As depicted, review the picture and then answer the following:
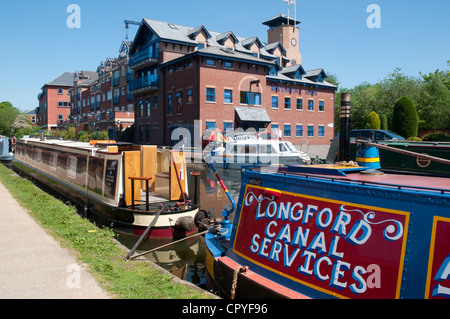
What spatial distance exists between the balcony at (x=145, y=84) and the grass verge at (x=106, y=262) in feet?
103

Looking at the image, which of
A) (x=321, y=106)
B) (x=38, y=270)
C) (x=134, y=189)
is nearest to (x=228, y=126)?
(x=321, y=106)

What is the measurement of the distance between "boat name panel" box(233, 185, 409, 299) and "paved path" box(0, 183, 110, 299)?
2.51 metres

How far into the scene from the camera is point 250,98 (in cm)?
3903

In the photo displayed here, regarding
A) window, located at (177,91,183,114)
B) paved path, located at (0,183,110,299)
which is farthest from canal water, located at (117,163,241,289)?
window, located at (177,91,183,114)

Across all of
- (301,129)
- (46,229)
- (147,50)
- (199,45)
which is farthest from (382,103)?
(46,229)

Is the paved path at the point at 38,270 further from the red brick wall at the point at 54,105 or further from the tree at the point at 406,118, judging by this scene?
the red brick wall at the point at 54,105

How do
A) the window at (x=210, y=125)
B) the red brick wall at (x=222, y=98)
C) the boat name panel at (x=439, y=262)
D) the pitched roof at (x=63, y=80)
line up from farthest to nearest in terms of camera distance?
1. the pitched roof at (x=63, y=80)
2. the window at (x=210, y=125)
3. the red brick wall at (x=222, y=98)
4. the boat name panel at (x=439, y=262)

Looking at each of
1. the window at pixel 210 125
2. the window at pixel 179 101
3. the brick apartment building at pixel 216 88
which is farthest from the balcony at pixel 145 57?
the window at pixel 210 125

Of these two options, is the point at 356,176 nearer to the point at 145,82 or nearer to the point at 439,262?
the point at 439,262

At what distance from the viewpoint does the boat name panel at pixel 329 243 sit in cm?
405

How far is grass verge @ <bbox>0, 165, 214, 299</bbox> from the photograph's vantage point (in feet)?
17.6
